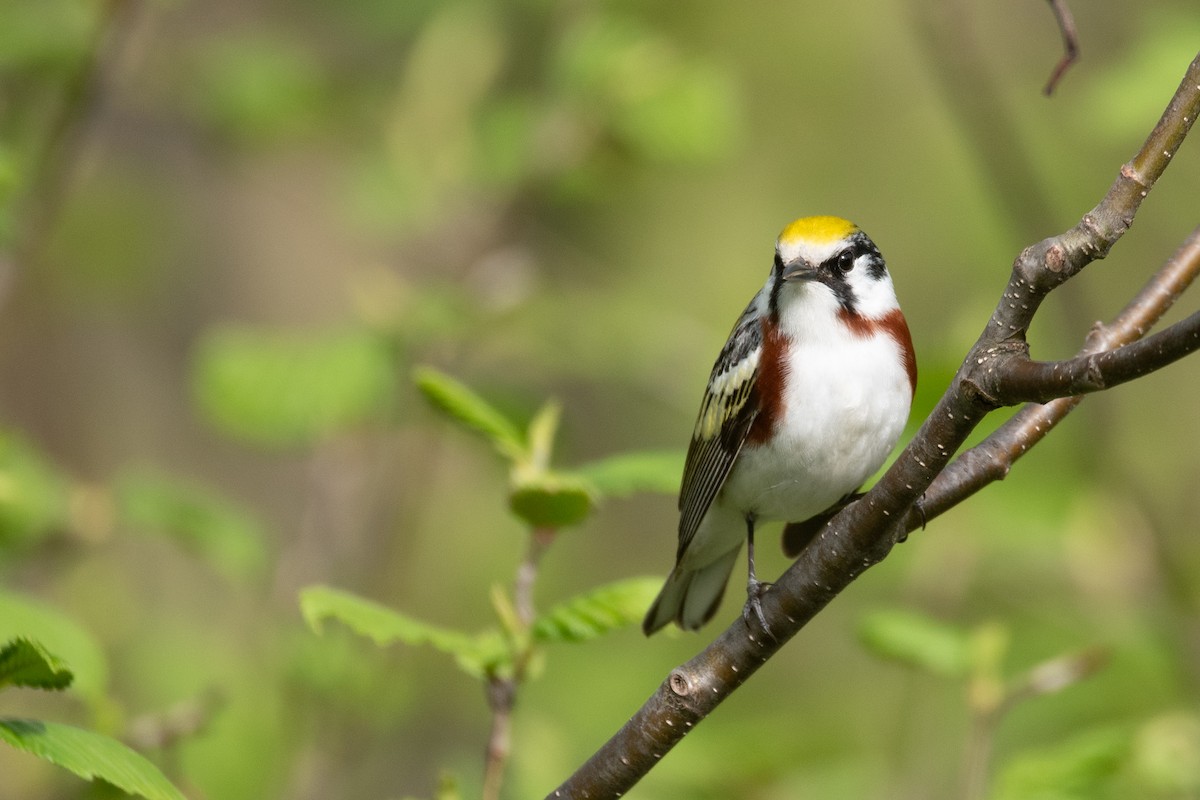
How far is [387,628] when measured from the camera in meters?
2.32

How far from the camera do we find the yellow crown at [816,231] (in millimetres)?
3471

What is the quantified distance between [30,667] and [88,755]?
15 centimetres

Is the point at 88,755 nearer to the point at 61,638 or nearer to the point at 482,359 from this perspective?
the point at 61,638

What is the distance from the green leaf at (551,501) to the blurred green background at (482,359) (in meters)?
0.86

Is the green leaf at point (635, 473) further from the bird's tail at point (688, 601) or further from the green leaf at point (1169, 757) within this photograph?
the green leaf at point (1169, 757)

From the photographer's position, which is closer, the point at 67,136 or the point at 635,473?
the point at 635,473

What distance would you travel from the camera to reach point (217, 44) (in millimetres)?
6141

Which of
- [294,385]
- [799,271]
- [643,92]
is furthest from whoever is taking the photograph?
[643,92]

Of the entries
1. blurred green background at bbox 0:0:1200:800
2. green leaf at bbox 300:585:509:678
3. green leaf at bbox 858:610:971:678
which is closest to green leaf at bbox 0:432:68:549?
blurred green background at bbox 0:0:1200:800

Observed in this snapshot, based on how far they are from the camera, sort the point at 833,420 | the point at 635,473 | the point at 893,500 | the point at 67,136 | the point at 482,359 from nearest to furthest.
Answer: the point at 893,500 < the point at 635,473 < the point at 833,420 < the point at 67,136 < the point at 482,359

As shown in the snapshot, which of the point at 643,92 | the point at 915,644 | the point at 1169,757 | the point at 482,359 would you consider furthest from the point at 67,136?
the point at 1169,757

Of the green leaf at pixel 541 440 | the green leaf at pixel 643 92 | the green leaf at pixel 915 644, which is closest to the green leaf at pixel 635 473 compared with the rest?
the green leaf at pixel 541 440

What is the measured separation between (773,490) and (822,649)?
506 centimetres

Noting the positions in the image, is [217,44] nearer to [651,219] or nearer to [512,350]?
[512,350]
